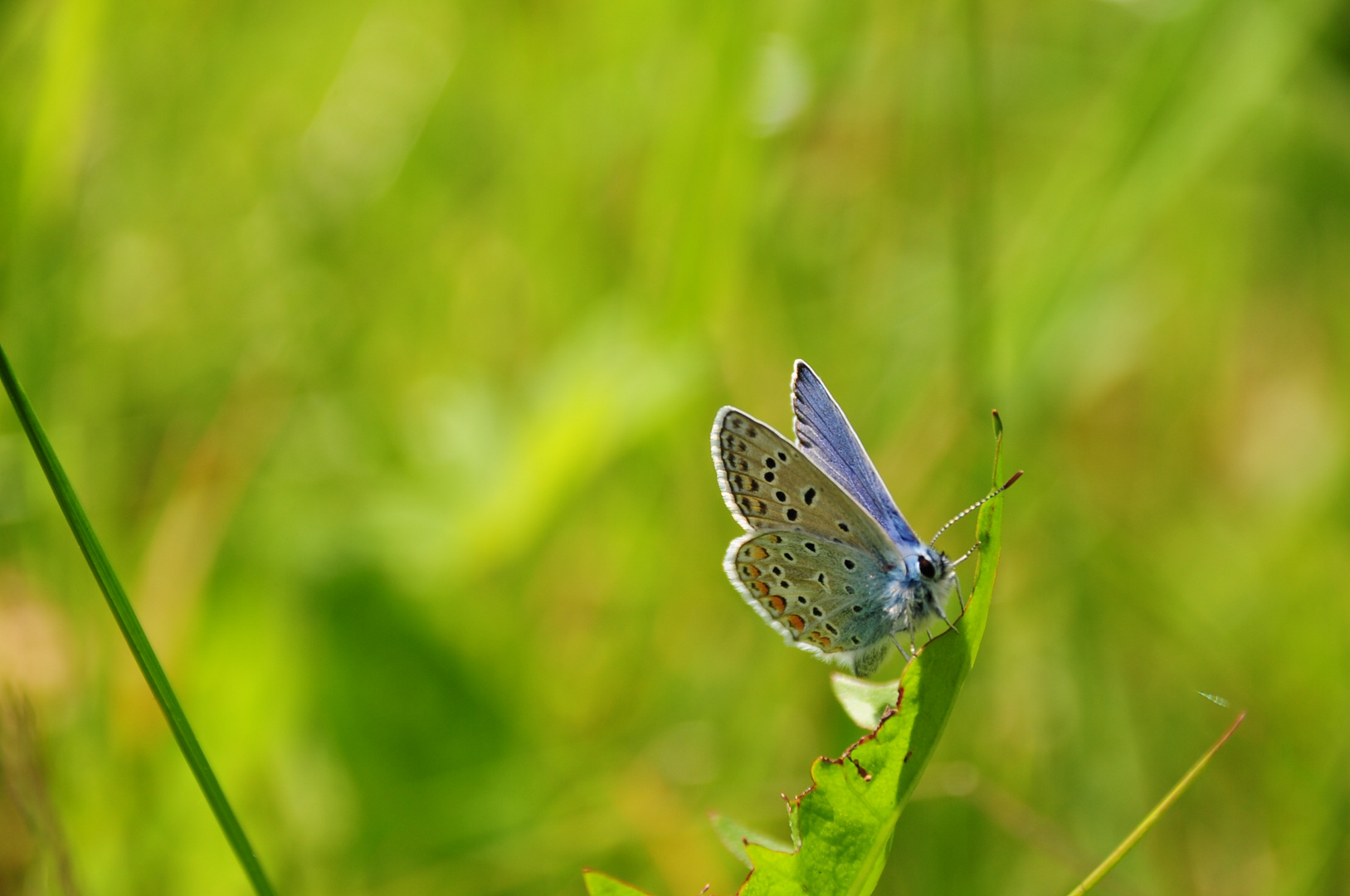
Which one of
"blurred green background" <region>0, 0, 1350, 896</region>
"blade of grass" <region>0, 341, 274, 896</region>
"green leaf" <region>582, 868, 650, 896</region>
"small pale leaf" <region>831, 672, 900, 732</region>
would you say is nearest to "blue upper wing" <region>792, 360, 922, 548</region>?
"small pale leaf" <region>831, 672, 900, 732</region>

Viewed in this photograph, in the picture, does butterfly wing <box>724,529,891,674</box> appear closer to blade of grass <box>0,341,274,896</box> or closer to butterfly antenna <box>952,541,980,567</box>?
butterfly antenna <box>952,541,980,567</box>

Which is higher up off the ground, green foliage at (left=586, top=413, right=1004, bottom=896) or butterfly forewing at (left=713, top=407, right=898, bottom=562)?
butterfly forewing at (left=713, top=407, right=898, bottom=562)

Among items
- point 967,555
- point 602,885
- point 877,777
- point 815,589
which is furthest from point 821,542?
point 602,885

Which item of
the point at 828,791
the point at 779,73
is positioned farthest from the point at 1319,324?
the point at 828,791

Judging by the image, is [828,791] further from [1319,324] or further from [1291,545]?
[1319,324]

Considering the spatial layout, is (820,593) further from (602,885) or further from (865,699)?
(602,885)

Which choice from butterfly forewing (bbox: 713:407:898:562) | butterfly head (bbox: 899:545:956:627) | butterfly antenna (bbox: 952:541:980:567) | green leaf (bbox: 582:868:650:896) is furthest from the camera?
butterfly head (bbox: 899:545:956:627)

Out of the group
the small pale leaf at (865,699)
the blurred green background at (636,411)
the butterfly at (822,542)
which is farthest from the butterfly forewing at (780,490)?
the blurred green background at (636,411)
